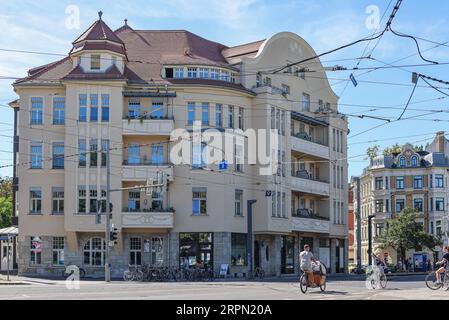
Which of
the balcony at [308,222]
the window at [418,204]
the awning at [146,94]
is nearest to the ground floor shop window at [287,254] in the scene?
the balcony at [308,222]

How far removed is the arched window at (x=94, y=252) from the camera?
5256 cm

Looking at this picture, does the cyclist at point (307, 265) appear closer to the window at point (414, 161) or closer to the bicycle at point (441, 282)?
the bicycle at point (441, 282)

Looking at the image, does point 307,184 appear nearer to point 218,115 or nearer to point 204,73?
Answer: point 218,115

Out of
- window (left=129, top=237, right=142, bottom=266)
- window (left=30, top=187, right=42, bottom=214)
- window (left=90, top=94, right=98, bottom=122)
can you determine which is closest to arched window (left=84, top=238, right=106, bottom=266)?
window (left=129, top=237, right=142, bottom=266)

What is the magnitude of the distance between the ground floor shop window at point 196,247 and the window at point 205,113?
804 cm

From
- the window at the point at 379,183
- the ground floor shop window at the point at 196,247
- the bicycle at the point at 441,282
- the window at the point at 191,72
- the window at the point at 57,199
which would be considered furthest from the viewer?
the window at the point at 379,183

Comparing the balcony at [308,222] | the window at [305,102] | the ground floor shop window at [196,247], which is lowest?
the ground floor shop window at [196,247]

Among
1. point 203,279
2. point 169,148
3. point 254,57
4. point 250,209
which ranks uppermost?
point 254,57

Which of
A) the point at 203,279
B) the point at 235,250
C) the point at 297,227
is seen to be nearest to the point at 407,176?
the point at 297,227

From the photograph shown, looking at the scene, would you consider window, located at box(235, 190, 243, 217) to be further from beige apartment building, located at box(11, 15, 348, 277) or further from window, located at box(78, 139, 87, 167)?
window, located at box(78, 139, 87, 167)

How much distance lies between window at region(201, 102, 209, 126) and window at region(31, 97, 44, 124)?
11455 millimetres

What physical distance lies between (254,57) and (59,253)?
2064 centimetres

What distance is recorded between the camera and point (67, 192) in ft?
170

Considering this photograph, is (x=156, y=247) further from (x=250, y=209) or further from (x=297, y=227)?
(x=297, y=227)
